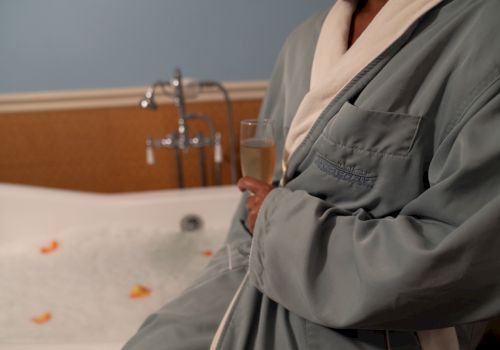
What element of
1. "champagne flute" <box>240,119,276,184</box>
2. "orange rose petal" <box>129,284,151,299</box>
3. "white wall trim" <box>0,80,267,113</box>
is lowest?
"orange rose petal" <box>129,284,151,299</box>

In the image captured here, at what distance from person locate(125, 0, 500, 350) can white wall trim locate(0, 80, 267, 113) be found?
109 cm

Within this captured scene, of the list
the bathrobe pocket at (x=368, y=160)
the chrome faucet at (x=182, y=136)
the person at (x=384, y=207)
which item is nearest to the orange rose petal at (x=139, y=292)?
the chrome faucet at (x=182, y=136)

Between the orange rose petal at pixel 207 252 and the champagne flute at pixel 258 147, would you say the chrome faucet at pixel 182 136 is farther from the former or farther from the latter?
the champagne flute at pixel 258 147

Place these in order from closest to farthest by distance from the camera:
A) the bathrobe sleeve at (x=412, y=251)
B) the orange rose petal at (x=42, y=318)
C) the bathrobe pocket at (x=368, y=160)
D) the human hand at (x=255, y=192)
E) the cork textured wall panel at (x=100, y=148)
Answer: the bathrobe sleeve at (x=412, y=251) → the bathrobe pocket at (x=368, y=160) → the human hand at (x=255, y=192) → the orange rose petal at (x=42, y=318) → the cork textured wall panel at (x=100, y=148)

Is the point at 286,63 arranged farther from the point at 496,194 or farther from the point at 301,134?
the point at 496,194

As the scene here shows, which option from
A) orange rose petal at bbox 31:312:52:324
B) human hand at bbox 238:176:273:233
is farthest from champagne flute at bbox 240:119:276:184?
orange rose petal at bbox 31:312:52:324

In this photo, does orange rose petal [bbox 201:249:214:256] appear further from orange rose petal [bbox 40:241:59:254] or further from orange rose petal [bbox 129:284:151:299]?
orange rose petal [bbox 40:241:59:254]

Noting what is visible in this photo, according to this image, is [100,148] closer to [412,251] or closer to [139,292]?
[139,292]

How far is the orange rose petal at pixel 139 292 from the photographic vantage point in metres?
1.42

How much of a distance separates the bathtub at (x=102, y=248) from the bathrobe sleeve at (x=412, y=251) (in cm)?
85

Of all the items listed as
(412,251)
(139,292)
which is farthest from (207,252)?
(412,251)

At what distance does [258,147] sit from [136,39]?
1.25 metres

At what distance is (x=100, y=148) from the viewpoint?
1988mm

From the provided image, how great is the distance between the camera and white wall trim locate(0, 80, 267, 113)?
1.90 m
